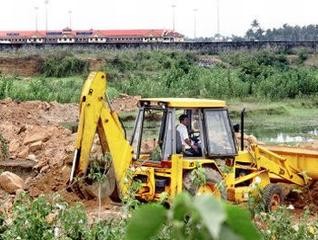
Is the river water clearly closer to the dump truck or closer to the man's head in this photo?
the dump truck

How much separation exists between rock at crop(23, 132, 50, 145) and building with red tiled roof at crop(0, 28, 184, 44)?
6983 cm

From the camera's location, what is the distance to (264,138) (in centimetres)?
2712

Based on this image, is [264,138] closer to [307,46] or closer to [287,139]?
[287,139]

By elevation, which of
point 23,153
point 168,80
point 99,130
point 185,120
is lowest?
point 23,153

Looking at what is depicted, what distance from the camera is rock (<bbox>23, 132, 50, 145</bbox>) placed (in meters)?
19.6

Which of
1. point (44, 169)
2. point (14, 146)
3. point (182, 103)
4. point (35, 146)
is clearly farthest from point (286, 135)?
point (182, 103)

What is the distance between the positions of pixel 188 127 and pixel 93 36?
87.2m

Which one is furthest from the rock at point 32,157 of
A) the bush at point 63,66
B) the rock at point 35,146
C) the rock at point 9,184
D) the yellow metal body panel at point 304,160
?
the bush at point 63,66

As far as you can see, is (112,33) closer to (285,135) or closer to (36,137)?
(285,135)

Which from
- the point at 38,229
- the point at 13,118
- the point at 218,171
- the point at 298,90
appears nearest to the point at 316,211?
the point at 218,171

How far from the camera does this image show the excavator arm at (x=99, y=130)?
11.2m

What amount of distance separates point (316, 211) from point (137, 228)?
1171cm

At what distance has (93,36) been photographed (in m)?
97.2

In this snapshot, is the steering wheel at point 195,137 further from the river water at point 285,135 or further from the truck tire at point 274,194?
the river water at point 285,135
